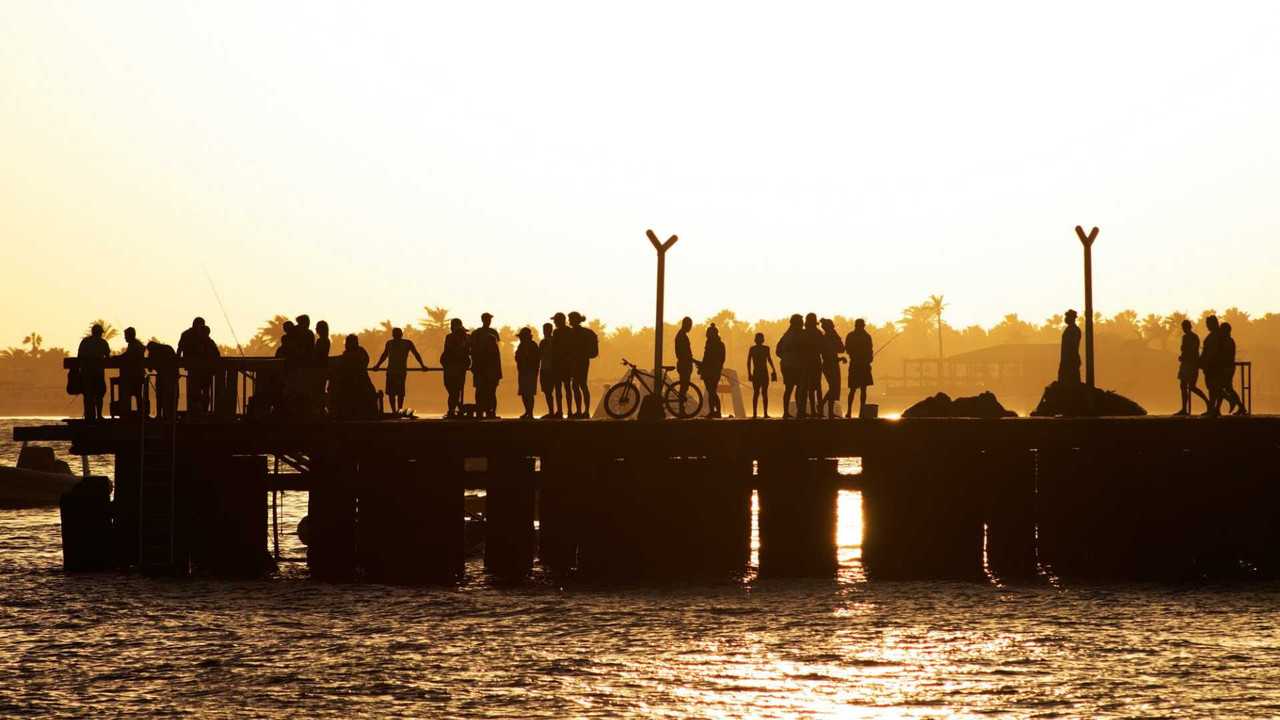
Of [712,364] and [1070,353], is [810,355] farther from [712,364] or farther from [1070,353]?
[1070,353]

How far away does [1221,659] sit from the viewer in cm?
2144

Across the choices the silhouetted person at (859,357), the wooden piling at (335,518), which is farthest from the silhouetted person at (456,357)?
the silhouetted person at (859,357)

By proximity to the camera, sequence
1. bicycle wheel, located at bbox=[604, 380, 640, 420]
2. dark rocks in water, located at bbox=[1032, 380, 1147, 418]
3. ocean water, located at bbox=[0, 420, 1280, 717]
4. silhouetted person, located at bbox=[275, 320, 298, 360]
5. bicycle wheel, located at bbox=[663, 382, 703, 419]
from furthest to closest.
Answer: dark rocks in water, located at bbox=[1032, 380, 1147, 418], bicycle wheel, located at bbox=[663, 382, 703, 419], bicycle wheel, located at bbox=[604, 380, 640, 420], silhouetted person, located at bbox=[275, 320, 298, 360], ocean water, located at bbox=[0, 420, 1280, 717]

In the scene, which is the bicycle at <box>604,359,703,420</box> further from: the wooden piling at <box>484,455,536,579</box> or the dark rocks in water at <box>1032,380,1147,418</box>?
the dark rocks in water at <box>1032,380,1147,418</box>

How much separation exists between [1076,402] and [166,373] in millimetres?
15762

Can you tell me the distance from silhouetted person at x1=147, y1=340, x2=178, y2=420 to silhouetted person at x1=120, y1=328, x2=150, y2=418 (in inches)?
7.2

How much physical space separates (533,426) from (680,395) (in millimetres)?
3310

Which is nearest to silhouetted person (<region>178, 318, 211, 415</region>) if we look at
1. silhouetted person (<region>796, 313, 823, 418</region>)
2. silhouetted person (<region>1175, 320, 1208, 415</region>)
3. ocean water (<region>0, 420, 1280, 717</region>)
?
ocean water (<region>0, 420, 1280, 717</region>)

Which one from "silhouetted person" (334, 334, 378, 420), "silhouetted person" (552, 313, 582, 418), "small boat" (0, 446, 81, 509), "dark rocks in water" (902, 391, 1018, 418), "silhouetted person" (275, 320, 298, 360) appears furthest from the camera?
"small boat" (0, 446, 81, 509)

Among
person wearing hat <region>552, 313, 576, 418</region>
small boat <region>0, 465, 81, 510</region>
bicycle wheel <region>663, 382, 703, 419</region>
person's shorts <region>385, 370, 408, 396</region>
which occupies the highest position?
person wearing hat <region>552, 313, 576, 418</region>

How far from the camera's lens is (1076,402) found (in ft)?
102

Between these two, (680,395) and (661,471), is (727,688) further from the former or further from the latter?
(680,395)

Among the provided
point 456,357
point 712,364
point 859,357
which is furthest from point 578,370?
point 859,357

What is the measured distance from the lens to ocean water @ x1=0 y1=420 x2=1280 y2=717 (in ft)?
62.2
